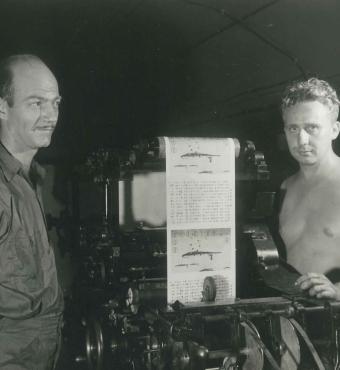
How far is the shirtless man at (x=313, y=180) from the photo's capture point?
68.7 inches

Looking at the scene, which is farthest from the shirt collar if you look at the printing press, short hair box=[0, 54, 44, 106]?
the printing press

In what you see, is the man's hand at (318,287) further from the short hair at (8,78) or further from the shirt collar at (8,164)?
the short hair at (8,78)

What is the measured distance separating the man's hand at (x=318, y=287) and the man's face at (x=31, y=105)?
3.05 ft

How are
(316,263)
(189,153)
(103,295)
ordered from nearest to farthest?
(189,153) → (316,263) → (103,295)

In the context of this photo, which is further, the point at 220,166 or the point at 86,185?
the point at 86,185

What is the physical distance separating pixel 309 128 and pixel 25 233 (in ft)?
3.52

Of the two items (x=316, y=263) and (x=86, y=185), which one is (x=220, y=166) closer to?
(x=316, y=263)

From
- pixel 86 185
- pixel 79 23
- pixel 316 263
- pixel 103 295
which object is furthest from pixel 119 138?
pixel 316 263

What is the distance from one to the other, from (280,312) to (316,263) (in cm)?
61

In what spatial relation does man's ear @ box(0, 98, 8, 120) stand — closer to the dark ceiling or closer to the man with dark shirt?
the man with dark shirt

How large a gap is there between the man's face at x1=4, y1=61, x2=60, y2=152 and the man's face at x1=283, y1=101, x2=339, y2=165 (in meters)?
0.88

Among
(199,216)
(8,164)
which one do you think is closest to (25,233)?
(8,164)

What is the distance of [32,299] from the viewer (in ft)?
4.51

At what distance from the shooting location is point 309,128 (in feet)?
5.74
